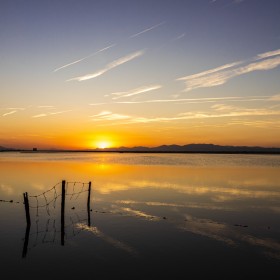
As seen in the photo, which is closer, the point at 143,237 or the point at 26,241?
the point at 26,241

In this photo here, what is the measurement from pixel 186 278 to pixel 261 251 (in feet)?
20.6

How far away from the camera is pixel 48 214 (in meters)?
31.4

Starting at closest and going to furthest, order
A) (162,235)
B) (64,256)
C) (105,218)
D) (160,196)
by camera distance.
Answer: (64,256) < (162,235) < (105,218) < (160,196)

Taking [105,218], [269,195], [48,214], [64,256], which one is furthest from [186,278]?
[269,195]

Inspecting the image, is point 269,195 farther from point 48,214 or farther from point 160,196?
point 48,214

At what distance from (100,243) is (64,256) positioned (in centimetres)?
288

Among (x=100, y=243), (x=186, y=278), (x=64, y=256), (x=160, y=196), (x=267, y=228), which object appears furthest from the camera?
(x=160, y=196)

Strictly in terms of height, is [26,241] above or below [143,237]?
below

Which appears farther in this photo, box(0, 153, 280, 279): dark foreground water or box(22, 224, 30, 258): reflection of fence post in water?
box(22, 224, 30, 258): reflection of fence post in water

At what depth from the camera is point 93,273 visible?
675 inches

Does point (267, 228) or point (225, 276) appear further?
point (267, 228)

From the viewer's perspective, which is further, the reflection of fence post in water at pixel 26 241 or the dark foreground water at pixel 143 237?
the reflection of fence post in water at pixel 26 241

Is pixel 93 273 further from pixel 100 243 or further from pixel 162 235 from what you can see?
pixel 162 235

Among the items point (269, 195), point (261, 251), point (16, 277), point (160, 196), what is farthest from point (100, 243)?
point (269, 195)
